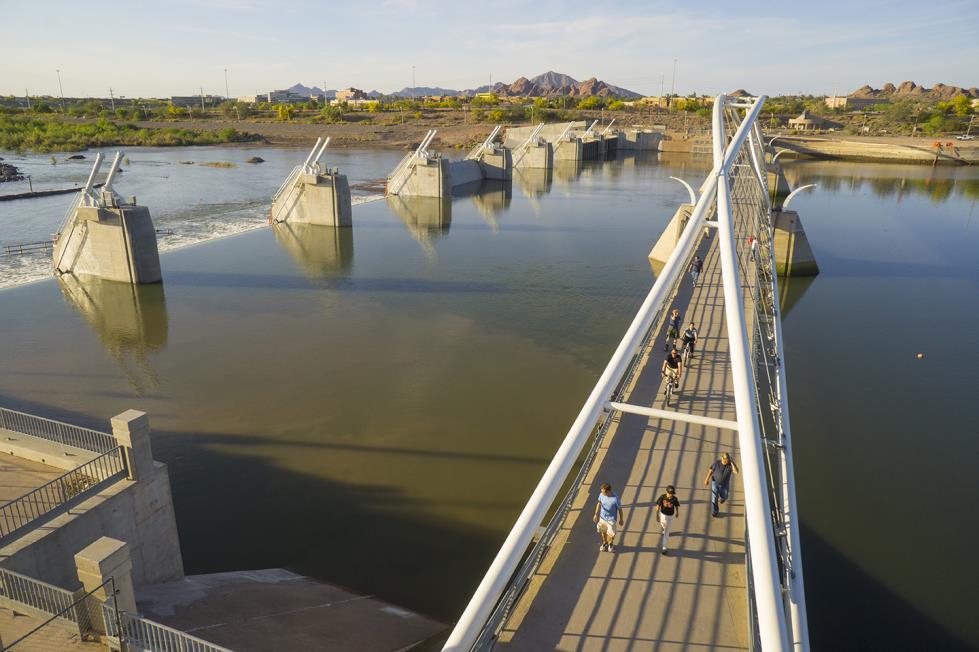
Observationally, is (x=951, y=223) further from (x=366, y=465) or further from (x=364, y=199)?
(x=366, y=465)

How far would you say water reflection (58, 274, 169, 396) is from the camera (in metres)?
22.8

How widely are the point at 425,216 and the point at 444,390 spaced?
115ft

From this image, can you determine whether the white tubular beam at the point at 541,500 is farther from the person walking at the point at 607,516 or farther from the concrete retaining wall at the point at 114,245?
the concrete retaining wall at the point at 114,245

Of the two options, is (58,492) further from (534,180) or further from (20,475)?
(534,180)

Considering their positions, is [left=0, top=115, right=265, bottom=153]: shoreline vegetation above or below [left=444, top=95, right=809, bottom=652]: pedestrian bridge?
above

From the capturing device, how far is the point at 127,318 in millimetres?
28234

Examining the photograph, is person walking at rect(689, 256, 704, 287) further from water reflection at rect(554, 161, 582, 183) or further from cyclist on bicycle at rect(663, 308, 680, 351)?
water reflection at rect(554, 161, 582, 183)

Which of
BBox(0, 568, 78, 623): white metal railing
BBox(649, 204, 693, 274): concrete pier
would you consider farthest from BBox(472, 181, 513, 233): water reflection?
BBox(0, 568, 78, 623): white metal railing

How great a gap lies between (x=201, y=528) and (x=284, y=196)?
39380 millimetres

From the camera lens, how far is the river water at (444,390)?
13562 millimetres

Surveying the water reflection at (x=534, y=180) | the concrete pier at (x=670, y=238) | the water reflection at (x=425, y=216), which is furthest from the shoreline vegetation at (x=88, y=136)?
the concrete pier at (x=670, y=238)

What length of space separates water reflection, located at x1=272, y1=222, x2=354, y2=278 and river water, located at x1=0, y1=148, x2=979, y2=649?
0.31m

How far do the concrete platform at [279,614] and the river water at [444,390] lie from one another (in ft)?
2.48

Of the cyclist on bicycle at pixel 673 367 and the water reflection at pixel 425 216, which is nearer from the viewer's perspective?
the cyclist on bicycle at pixel 673 367
